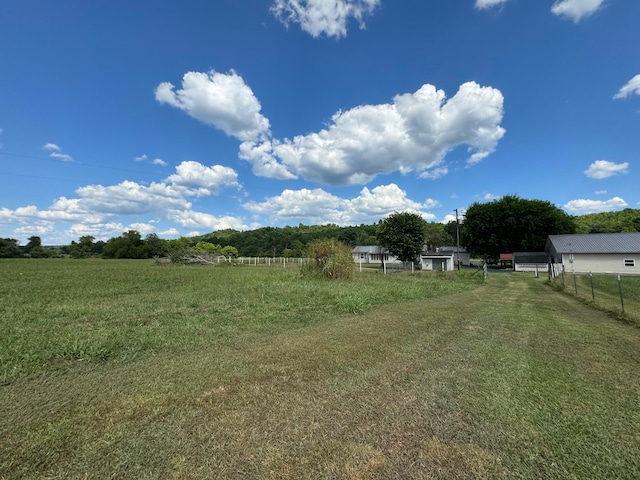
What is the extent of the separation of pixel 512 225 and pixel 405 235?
668 inches

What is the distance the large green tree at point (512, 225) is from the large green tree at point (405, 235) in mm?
12679

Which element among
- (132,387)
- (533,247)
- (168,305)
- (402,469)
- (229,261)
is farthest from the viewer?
(533,247)

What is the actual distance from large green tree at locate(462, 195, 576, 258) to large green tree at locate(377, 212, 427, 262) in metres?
12.7

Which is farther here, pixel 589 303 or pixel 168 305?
pixel 589 303

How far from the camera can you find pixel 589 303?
8.95 metres

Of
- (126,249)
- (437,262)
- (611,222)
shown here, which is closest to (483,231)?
(437,262)

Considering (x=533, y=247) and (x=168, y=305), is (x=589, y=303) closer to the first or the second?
(x=168, y=305)

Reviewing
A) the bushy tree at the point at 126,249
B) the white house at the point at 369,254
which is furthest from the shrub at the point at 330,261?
the bushy tree at the point at 126,249

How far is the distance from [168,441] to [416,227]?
1302 inches

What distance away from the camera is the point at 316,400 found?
2938 mm

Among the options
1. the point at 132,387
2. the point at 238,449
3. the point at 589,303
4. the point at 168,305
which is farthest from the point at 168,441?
the point at 589,303

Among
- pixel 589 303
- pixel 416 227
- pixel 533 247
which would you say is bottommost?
pixel 589 303

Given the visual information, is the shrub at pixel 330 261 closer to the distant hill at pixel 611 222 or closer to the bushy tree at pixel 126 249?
the distant hill at pixel 611 222

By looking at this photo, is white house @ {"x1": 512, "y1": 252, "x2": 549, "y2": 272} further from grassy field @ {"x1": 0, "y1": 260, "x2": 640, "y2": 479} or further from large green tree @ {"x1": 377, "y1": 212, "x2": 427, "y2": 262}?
grassy field @ {"x1": 0, "y1": 260, "x2": 640, "y2": 479}
